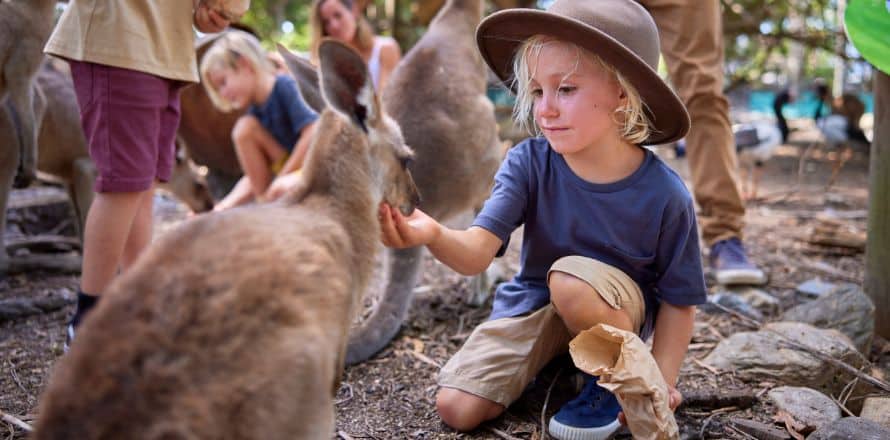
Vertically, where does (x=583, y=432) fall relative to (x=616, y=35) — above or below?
below

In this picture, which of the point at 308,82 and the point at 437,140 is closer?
the point at 308,82

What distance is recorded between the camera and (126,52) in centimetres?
224

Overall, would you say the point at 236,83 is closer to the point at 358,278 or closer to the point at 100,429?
the point at 358,278

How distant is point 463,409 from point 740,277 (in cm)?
164

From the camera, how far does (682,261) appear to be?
6.48 ft

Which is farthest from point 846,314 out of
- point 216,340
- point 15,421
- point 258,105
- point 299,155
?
point 258,105

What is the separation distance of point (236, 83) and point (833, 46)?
516cm

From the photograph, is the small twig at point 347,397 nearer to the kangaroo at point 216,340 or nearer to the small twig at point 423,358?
the small twig at point 423,358

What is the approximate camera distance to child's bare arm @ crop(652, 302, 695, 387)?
1.97 meters

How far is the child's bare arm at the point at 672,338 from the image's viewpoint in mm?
1970

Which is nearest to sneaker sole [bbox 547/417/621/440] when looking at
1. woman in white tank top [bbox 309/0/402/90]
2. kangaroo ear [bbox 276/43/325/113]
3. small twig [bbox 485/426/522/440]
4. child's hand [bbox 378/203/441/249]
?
small twig [bbox 485/426/522/440]

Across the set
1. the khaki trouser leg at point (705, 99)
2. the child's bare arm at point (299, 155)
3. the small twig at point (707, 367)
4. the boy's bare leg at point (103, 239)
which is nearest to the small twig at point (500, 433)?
the small twig at point (707, 367)

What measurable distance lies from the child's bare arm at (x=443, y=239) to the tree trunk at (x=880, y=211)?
54.9 inches

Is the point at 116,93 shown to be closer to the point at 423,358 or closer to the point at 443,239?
A: the point at 443,239
